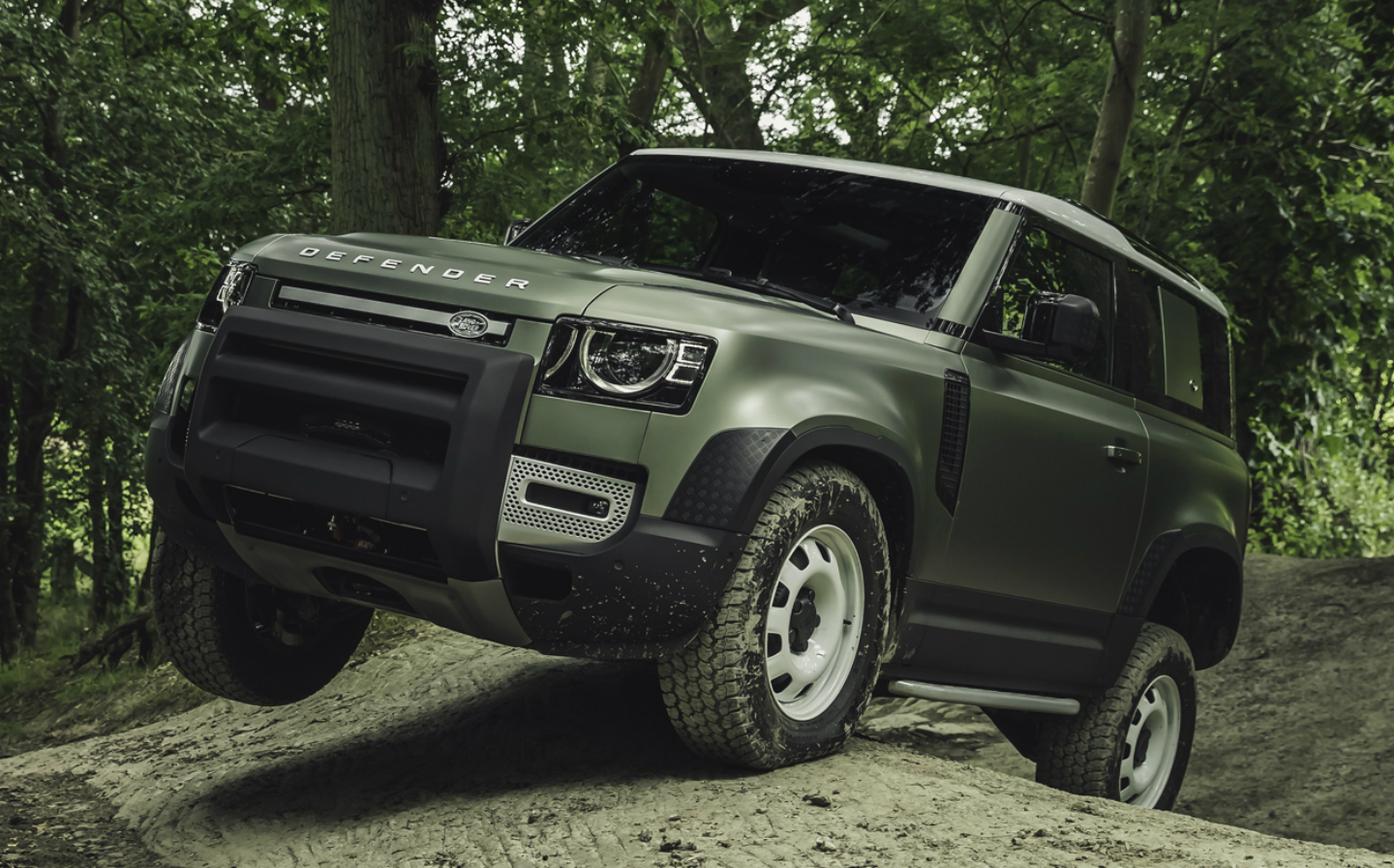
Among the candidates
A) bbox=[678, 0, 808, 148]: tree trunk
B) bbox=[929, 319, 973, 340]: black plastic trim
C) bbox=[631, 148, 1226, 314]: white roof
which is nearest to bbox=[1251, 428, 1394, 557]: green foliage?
bbox=[678, 0, 808, 148]: tree trunk

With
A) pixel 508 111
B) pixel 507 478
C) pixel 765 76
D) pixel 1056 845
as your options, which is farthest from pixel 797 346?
pixel 765 76

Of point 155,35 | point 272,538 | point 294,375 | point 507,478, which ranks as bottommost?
point 272,538

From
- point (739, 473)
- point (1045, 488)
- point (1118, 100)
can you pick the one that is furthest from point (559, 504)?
point (1118, 100)

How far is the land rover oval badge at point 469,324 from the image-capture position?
11.5ft

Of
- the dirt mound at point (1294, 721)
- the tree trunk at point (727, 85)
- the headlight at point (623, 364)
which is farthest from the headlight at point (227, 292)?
the tree trunk at point (727, 85)

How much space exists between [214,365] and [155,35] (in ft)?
34.0

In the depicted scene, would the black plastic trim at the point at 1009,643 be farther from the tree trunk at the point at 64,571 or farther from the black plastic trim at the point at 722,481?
the tree trunk at the point at 64,571

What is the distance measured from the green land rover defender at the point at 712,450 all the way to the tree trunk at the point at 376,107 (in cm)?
309

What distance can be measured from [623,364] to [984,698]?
2165 mm

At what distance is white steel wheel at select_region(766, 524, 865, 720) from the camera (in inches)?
152

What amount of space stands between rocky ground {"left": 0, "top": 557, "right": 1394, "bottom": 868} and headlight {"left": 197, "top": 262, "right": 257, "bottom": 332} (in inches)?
64.2

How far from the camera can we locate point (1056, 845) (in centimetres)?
358

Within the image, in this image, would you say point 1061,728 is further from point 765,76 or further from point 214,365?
point 765,76

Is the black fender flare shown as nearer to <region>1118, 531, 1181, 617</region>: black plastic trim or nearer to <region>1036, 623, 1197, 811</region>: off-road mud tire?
<region>1118, 531, 1181, 617</region>: black plastic trim
